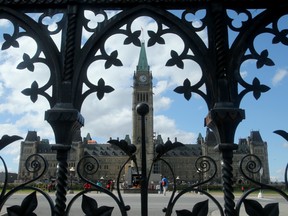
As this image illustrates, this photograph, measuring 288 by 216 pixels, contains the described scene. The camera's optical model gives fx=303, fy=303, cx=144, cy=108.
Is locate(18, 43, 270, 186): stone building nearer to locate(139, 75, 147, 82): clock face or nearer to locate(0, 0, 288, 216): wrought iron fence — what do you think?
Result: locate(139, 75, 147, 82): clock face

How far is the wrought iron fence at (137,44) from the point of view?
2.02 meters

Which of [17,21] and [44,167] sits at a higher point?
[17,21]

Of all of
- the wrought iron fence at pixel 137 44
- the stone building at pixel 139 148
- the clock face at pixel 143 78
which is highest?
the clock face at pixel 143 78

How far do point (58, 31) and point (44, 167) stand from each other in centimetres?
103

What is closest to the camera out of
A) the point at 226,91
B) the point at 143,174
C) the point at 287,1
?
the point at 143,174

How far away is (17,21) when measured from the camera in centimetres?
232

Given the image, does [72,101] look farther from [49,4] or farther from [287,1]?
[287,1]

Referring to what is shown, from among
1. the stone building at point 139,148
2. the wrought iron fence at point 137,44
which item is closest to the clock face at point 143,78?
the stone building at point 139,148

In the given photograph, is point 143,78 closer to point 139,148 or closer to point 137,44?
point 139,148

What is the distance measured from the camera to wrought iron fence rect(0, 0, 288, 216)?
2.02m

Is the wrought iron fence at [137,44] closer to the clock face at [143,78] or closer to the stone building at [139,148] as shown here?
the stone building at [139,148]

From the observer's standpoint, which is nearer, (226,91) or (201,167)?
(226,91)

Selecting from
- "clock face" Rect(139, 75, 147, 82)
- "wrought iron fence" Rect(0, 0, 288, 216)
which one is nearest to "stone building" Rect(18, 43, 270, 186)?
"clock face" Rect(139, 75, 147, 82)

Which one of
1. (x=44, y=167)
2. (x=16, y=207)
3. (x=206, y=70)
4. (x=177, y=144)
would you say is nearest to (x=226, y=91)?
(x=206, y=70)
